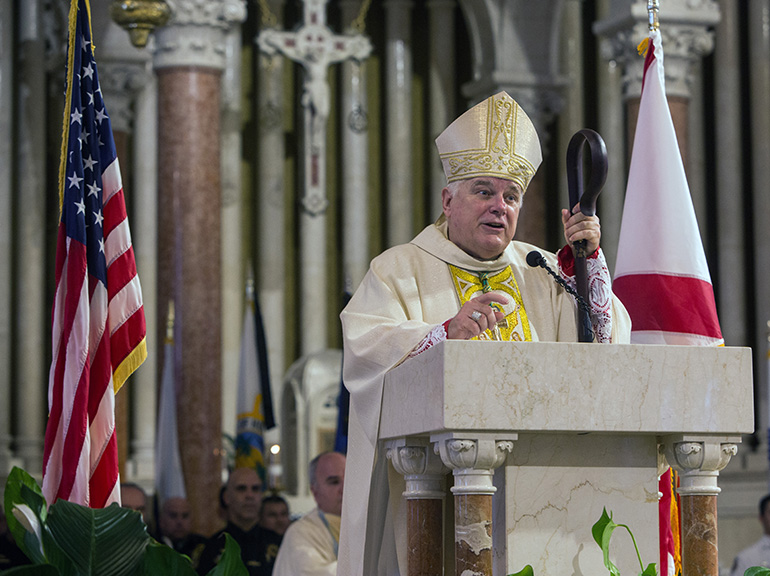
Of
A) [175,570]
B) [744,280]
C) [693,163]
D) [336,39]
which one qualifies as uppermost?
[336,39]

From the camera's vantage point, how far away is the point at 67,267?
547cm

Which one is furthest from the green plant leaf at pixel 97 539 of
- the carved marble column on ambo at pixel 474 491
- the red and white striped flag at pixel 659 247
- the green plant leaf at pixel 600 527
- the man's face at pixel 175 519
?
the man's face at pixel 175 519

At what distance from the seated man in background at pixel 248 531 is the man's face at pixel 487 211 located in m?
4.66

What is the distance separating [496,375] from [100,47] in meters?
9.48

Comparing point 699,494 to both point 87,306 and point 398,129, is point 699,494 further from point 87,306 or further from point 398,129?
point 398,129

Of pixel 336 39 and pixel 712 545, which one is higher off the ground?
pixel 336 39

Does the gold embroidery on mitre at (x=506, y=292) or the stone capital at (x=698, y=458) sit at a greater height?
the gold embroidery on mitre at (x=506, y=292)

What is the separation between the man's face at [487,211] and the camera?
4.46 meters

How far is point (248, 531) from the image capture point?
8867mm

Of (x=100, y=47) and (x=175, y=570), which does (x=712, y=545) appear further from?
(x=100, y=47)

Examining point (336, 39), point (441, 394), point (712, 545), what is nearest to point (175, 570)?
point (441, 394)

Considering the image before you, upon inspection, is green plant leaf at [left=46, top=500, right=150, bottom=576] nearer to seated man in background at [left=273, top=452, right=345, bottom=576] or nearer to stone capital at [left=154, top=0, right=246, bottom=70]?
seated man in background at [left=273, top=452, right=345, bottom=576]

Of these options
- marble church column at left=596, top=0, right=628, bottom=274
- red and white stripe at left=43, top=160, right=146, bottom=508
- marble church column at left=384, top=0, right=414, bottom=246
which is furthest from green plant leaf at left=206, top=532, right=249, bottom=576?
marble church column at left=384, top=0, right=414, bottom=246

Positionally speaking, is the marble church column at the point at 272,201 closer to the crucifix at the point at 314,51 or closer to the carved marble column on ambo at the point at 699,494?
the crucifix at the point at 314,51
